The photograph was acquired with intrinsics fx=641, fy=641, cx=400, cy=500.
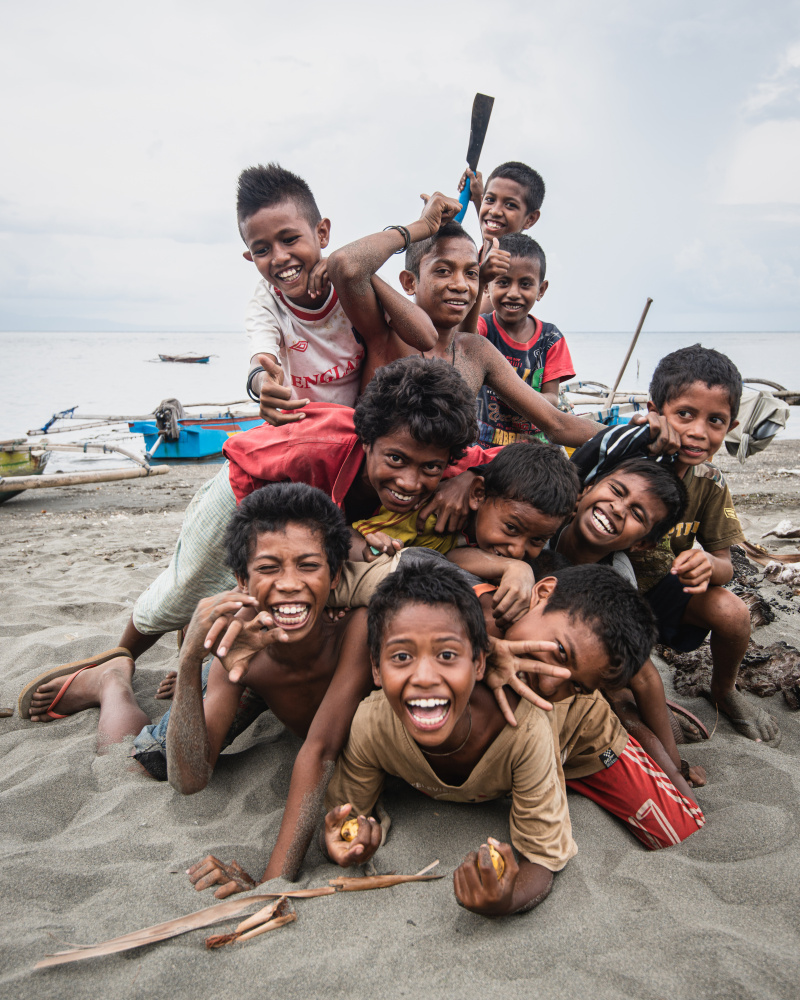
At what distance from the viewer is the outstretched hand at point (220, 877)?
1.78 meters

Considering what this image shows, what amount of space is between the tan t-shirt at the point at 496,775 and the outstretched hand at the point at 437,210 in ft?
6.38

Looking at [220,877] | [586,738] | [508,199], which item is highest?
[508,199]

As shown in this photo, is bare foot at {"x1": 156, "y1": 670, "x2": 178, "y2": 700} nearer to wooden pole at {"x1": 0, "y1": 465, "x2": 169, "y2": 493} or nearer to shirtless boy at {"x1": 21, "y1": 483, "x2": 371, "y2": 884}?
shirtless boy at {"x1": 21, "y1": 483, "x2": 371, "y2": 884}

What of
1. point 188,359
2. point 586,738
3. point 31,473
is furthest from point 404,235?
point 188,359

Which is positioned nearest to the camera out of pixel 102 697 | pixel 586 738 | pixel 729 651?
pixel 586 738

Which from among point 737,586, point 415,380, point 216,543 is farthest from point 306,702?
point 737,586

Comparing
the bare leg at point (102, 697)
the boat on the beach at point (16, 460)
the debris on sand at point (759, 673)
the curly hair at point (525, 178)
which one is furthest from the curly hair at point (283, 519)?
the boat on the beach at point (16, 460)

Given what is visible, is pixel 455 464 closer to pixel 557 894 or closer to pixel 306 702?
pixel 306 702

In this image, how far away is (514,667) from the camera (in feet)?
6.41

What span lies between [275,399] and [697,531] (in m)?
1.93

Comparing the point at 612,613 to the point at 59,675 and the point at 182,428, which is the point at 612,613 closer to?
the point at 59,675

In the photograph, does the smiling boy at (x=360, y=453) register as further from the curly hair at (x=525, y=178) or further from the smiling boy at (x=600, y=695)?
the curly hair at (x=525, y=178)

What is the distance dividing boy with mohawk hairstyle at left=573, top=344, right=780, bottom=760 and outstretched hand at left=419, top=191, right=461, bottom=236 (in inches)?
44.9

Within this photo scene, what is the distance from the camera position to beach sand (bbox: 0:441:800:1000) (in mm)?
1441
